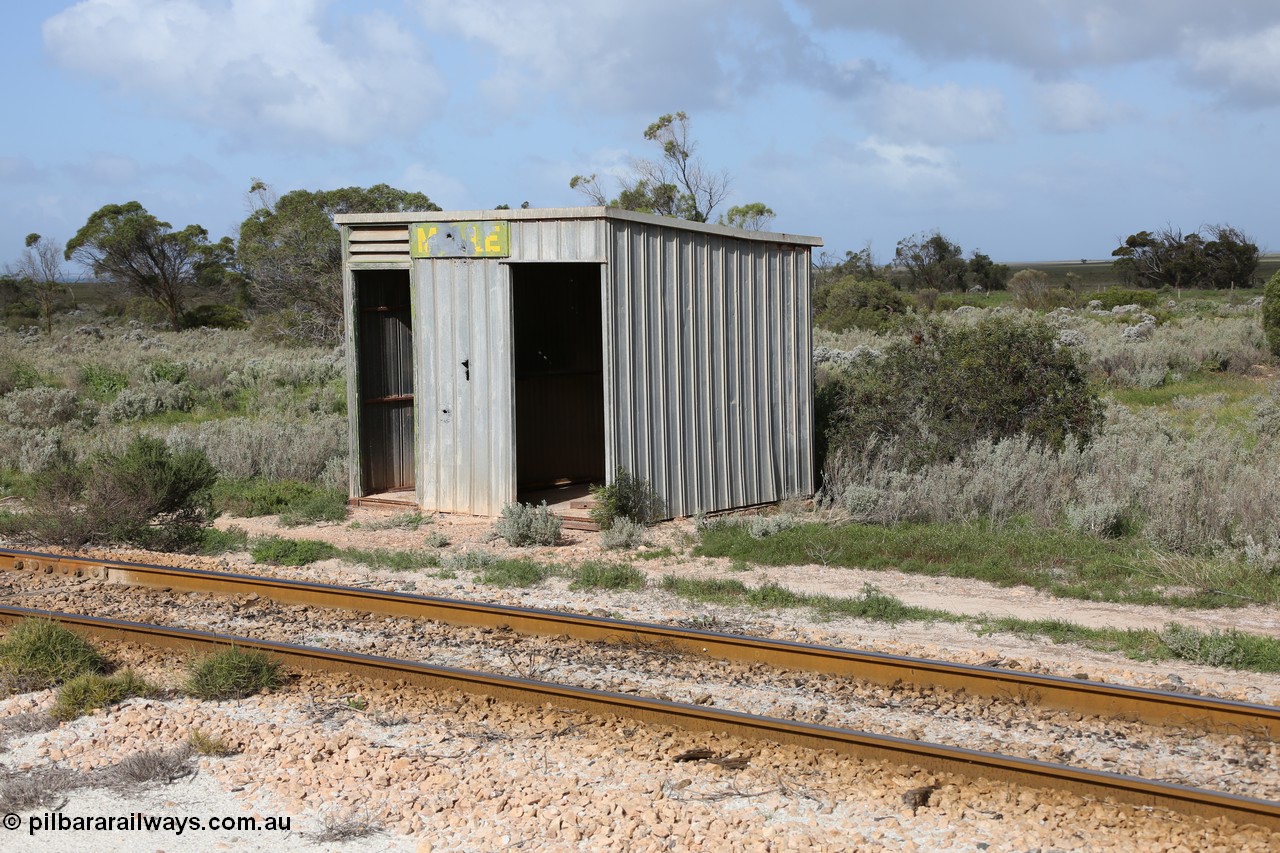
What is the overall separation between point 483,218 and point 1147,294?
34.4 m

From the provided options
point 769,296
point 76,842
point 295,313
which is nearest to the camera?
point 76,842

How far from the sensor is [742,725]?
6.07 m

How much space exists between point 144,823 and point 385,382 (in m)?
9.96

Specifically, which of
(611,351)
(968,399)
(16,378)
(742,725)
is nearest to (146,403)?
(16,378)

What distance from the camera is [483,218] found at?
12.8 meters

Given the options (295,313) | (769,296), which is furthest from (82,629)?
(295,313)

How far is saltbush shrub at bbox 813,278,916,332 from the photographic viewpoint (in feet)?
109

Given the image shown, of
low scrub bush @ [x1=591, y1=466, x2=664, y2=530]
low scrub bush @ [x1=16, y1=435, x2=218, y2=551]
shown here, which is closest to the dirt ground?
low scrub bush @ [x1=591, y1=466, x2=664, y2=530]

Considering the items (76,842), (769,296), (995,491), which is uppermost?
(769,296)

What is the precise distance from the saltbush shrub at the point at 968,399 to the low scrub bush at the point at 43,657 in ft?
30.6

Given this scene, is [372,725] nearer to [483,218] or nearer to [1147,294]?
[483,218]

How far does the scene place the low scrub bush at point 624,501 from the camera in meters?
12.2

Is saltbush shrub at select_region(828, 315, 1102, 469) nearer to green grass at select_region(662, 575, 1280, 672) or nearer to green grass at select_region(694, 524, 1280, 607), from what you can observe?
green grass at select_region(694, 524, 1280, 607)

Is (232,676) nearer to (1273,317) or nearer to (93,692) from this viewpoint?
(93,692)
